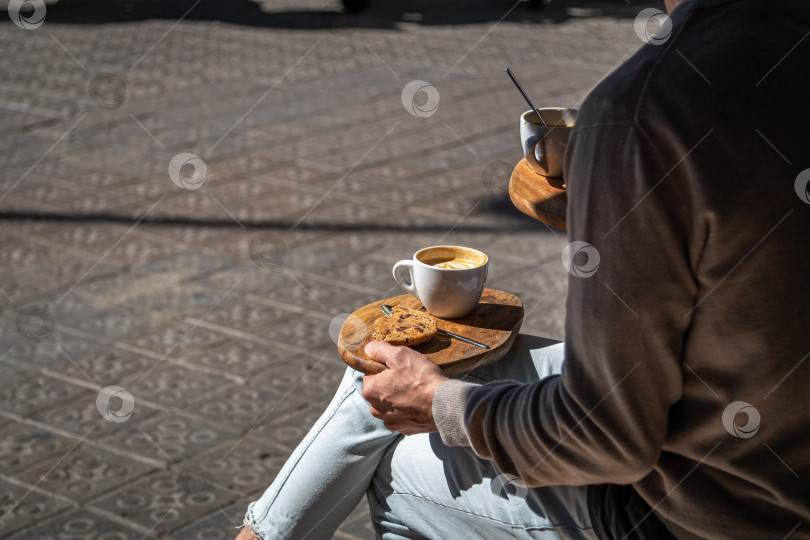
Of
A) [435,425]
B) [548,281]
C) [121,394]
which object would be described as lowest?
[548,281]

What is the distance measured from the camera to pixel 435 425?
140 cm

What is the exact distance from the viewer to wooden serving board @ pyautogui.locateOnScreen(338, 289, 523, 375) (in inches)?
60.0

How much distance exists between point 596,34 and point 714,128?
27.7ft

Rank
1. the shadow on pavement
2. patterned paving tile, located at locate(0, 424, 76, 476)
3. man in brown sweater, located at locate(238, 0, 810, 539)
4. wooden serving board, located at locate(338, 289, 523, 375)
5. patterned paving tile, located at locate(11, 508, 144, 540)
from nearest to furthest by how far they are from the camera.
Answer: man in brown sweater, located at locate(238, 0, 810, 539) → wooden serving board, located at locate(338, 289, 523, 375) → patterned paving tile, located at locate(11, 508, 144, 540) → patterned paving tile, located at locate(0, 424, 76, 476) → the shadow on pavement

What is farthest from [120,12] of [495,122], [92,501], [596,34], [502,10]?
[92,501]

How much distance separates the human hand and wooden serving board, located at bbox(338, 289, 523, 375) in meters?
0.04

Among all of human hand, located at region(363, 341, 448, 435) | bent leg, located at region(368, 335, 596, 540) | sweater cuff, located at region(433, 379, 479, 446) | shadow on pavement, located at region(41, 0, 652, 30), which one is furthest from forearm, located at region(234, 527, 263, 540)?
shadow on pavement, located at region(41, 0, 652, 30)

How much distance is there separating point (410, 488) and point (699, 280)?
2.10 feet

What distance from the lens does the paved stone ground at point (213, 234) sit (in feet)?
8.98

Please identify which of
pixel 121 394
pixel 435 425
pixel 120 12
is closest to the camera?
pixel 435 425

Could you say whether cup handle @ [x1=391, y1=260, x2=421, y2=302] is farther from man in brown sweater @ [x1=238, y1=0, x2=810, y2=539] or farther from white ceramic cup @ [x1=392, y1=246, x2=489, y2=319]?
man in brown sweater @ [x1=238, y1=0, x2=810, y2=539]

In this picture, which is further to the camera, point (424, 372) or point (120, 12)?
point (120, 12)

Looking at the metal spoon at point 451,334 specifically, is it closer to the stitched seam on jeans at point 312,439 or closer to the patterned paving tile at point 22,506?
the stitched seam on jeans at point 312,439

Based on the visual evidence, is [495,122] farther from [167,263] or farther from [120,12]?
[120,12]
